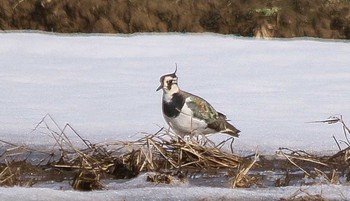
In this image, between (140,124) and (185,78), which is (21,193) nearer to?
(140,124)

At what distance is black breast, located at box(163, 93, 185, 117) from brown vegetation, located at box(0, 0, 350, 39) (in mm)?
5237

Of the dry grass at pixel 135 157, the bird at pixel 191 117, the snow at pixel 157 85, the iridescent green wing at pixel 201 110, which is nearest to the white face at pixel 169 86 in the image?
the bird at pixel 191 117

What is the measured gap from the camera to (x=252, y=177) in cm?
593

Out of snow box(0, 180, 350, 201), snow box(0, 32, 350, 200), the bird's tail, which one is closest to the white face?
snow box(0, 32, 350, 200)

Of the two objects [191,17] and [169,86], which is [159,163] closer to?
[169,86]

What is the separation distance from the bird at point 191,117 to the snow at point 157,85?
0.17 meters

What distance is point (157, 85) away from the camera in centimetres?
927

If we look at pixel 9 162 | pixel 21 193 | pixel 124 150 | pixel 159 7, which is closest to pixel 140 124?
pixel 124 150

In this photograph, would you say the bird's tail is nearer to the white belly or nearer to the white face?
the white belly

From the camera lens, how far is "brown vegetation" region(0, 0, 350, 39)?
39.5 feet

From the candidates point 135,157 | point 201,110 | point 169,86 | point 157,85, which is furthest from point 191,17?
point 135,157

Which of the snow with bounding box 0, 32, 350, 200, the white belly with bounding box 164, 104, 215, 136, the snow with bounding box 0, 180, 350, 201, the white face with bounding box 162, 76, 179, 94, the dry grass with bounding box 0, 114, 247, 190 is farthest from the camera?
the white face with bounding box 162, 76, 179, 94

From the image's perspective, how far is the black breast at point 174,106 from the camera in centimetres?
671

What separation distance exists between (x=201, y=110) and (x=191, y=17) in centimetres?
561
